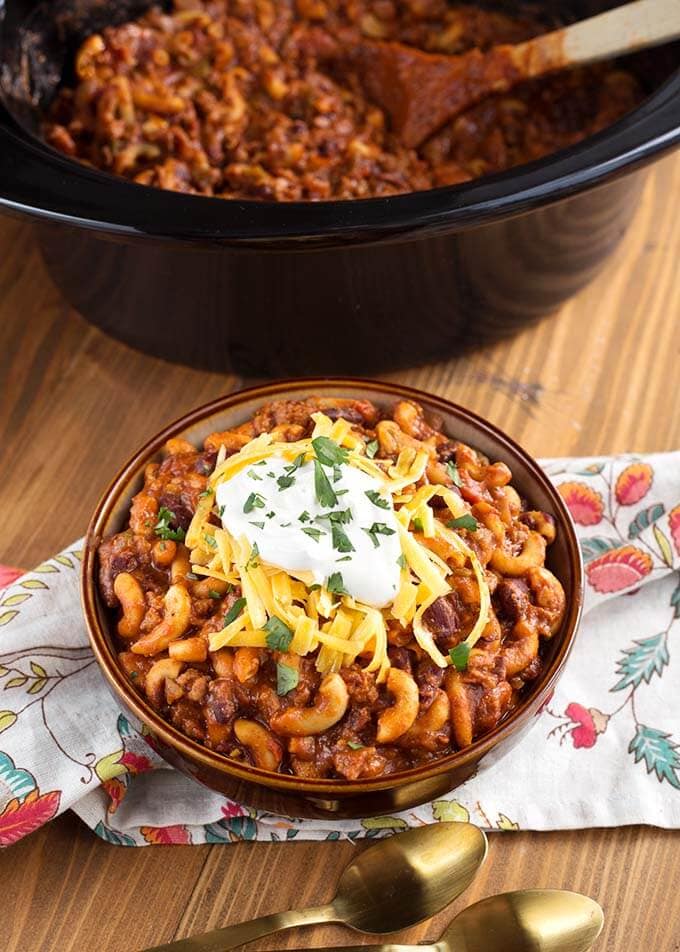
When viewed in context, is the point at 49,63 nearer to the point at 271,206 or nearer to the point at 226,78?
the point at 226,78

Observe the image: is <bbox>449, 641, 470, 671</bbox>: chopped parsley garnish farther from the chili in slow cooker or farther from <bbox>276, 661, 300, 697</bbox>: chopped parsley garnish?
the chili in slow cooker

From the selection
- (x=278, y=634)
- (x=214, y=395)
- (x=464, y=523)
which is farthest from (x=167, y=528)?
(x=214, y=395)

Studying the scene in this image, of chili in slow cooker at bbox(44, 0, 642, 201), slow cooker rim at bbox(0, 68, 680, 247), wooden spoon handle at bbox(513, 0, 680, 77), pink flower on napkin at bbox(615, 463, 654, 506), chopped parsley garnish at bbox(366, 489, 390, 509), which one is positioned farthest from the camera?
chili in slow cooker at bbox(44, 0, 642, 201)

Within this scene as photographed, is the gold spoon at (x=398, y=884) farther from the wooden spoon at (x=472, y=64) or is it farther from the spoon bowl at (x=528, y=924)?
the wooden spoon at (x=472, y=64)

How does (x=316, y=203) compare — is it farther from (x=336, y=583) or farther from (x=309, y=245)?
(x=336, y=583)

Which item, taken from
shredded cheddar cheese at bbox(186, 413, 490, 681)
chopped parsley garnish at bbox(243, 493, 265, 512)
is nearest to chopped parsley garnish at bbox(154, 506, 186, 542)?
shredded cheddar cheese at bbox(186, 413, 490, 681)

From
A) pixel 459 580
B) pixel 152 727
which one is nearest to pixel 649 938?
pixel 459 580
